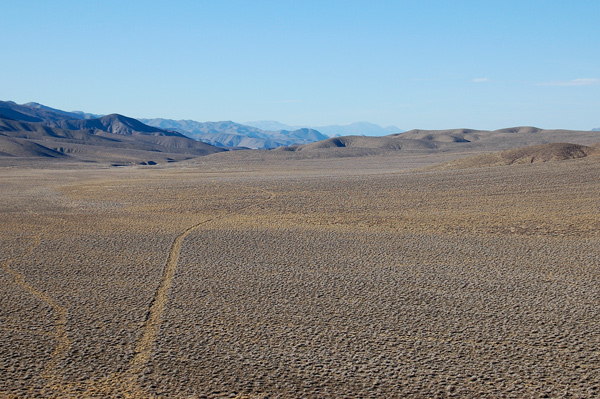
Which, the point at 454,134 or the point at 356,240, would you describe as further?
the point at 454,134

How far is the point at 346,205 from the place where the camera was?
846 inches

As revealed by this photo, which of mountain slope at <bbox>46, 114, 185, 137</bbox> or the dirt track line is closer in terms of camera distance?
the dirt track line

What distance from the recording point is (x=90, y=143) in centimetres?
12056

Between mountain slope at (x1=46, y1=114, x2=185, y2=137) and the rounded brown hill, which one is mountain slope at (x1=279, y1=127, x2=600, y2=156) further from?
mountain slope at (x1=46, y1=114, x2=185, y2=137)

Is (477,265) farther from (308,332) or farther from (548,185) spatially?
(548,185)

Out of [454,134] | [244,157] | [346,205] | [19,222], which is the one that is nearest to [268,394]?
[19,222]

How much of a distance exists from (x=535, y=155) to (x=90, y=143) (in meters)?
104

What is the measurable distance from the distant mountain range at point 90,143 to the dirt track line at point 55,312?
73.1 m

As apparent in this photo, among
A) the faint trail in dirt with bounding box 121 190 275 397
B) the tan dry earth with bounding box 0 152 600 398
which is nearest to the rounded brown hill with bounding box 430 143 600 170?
the tan dry earth with bounding box 0 152 600 398

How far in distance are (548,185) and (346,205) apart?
31.5ft

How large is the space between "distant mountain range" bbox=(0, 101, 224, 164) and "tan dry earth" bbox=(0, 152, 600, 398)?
7213 centimetres

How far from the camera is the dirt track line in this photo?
650 centimetres

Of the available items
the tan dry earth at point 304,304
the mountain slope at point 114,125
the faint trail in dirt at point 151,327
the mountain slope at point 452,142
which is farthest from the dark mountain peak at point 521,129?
the faint trail in dirt at point 151,327

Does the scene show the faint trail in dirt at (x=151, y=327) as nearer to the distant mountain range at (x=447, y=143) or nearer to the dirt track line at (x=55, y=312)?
the dirt track line at (x=55, y=312)
